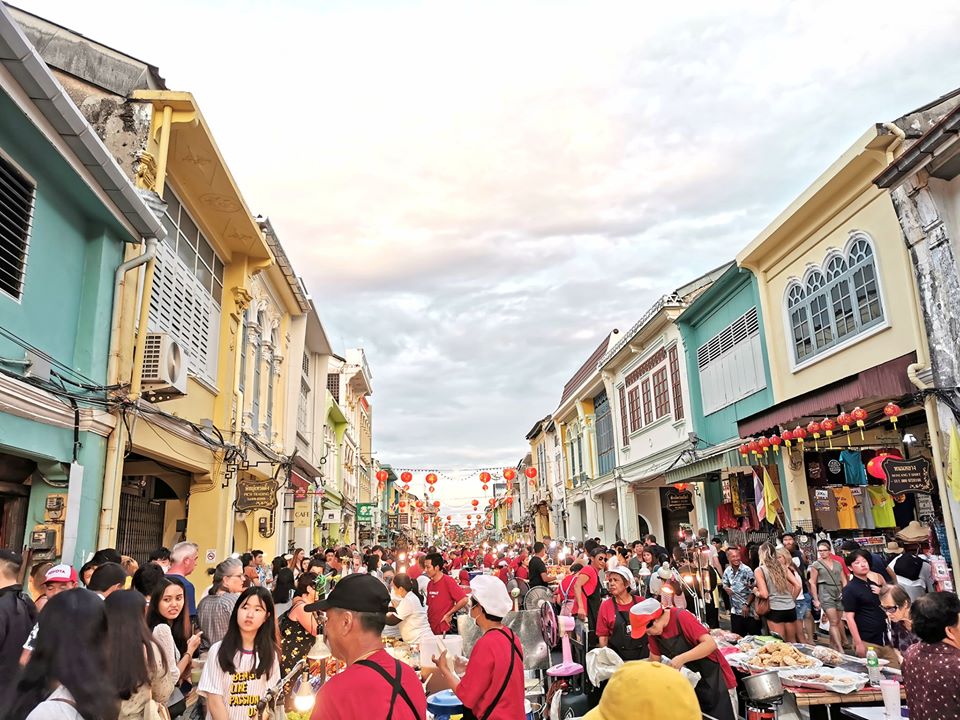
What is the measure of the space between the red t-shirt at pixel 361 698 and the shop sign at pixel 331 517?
91.7 ft

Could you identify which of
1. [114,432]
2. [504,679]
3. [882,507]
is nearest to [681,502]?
[882,507]

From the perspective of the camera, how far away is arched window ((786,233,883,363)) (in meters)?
11.7

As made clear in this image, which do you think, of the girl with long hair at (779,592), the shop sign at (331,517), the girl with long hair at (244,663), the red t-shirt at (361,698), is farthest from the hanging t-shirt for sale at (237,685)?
the shop sign at (331,517)

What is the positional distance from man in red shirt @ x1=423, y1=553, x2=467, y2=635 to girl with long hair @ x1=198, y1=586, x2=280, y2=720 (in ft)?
16.3

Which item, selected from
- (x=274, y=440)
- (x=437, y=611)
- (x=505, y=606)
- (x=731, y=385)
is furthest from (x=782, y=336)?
(x=274, y=440)

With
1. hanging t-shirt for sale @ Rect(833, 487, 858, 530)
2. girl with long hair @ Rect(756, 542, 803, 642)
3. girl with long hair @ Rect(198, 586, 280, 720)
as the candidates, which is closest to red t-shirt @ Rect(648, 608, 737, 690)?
girl with long hair @ Rect(198, 586, 280, 720)

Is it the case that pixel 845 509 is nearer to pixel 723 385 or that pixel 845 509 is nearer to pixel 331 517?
pixel 723 385

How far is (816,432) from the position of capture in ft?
36.5

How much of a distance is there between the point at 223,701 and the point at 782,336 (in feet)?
44.1

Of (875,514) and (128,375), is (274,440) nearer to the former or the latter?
(128,375)

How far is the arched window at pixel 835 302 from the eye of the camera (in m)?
11.7

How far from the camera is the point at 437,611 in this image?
30.7 ft

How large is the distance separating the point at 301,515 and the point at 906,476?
1773cm

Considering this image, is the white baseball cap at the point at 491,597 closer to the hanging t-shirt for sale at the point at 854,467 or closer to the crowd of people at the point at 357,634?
the crowd of people at the point at 357,634
